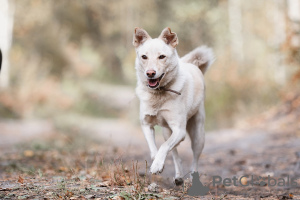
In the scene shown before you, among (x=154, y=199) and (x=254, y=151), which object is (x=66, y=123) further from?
(x=154, y=199)

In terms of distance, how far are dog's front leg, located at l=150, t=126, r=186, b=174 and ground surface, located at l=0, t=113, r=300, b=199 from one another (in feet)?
0.64

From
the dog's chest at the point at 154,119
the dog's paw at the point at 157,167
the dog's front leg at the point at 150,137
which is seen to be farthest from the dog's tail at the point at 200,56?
the dog's paw at the point at 157,167

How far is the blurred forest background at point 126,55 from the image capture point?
12.2m

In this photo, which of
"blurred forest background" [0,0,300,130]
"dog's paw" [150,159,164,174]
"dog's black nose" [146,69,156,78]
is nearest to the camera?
"dog's paw" [150,159,164,174]

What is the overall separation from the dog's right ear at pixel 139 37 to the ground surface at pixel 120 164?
1.17 metres

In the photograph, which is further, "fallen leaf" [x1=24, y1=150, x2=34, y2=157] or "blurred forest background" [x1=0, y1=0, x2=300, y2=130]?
"blurred forest background" [x1=0, y1=0, x2=300, y2=130]

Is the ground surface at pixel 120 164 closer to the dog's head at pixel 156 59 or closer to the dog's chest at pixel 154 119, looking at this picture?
the dog's chest at pixel 154 119

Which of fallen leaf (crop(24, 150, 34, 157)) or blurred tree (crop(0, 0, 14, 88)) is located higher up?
blurred tree (crop(0, 0, 14, 88))

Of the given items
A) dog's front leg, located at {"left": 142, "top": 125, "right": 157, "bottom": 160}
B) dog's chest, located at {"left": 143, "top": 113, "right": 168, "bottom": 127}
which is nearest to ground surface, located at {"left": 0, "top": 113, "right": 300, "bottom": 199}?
dog's front leg, located at {"left": 142, "top": 125, "right": 157, "bottom": 160}

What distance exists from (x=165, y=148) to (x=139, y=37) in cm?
133

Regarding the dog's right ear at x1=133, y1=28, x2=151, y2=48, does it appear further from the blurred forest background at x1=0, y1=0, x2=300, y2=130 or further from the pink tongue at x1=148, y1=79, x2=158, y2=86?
the blurred forest background at x1=0, y1=0, x2=300, y2=130

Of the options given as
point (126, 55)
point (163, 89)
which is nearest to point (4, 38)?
point (126, 55)

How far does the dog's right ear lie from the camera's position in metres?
3.98

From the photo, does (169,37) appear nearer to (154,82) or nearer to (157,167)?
(154,82)
